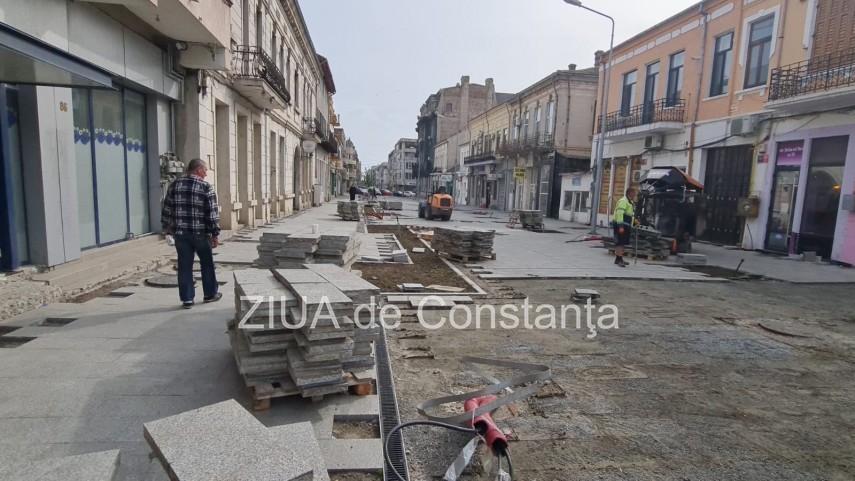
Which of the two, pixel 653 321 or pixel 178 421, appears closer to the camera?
pixel 178 421

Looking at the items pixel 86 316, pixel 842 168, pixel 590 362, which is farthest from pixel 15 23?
pixel 842 168

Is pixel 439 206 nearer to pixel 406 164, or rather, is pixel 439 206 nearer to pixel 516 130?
pixel 516 130

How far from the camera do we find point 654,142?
753 inches

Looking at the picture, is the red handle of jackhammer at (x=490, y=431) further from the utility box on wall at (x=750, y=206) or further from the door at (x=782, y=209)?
the utility box on wall at (x=750, y=206)

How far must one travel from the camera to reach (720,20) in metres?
16.5

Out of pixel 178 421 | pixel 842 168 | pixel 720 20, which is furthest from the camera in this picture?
pixel 720 20

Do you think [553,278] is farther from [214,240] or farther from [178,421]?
[178,421]

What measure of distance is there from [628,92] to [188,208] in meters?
22.0

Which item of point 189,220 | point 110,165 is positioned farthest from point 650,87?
point 189,220

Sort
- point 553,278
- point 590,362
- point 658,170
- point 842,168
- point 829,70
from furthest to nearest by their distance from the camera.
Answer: point 658,170, point 842,168, point 829,70, point 553,278, point 590,362

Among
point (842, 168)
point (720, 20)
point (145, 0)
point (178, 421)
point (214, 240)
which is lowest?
point (178, 421)

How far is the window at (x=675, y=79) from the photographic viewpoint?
18.5 meters

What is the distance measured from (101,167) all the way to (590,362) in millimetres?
7903

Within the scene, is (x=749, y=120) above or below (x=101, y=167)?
above
